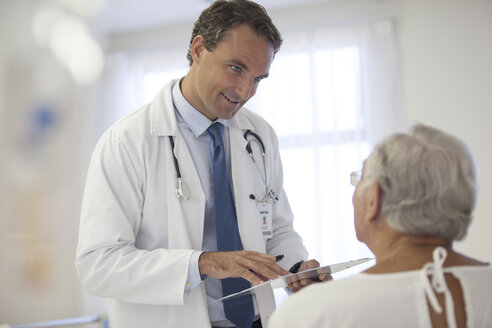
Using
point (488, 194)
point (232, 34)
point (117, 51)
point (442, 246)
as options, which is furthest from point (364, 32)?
point (442, 246)

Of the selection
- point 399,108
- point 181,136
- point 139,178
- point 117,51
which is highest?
point 117,51

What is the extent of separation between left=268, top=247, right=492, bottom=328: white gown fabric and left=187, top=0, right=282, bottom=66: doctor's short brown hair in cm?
99

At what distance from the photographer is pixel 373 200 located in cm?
102

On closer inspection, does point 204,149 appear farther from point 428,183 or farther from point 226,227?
point 428,183

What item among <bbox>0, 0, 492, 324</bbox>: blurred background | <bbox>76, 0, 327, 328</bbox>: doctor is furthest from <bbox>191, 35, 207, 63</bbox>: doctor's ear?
<bbox>0, 0, 492, 324</bbox>: blurred background

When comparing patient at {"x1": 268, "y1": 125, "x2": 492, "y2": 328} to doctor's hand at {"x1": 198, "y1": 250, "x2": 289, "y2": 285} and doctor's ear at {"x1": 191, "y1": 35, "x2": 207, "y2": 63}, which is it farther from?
doctor's ear at {"x1": 191, "y1": 35, "x2": 207, "y2": 63}

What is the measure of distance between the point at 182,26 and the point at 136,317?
3.23m

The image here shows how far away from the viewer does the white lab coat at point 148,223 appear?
1449mm

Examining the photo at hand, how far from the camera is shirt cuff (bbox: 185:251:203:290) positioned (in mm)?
1418

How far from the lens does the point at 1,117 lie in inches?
125

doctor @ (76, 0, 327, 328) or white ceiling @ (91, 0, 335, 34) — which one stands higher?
white ceiling @ (91, 0, 335, 34)

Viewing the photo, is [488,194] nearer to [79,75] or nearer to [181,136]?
[181,136]

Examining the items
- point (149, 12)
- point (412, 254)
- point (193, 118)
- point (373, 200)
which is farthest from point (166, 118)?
point (149, 12)

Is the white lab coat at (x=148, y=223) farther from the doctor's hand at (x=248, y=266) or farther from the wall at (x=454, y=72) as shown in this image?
the wall at (x=454, y=72)
